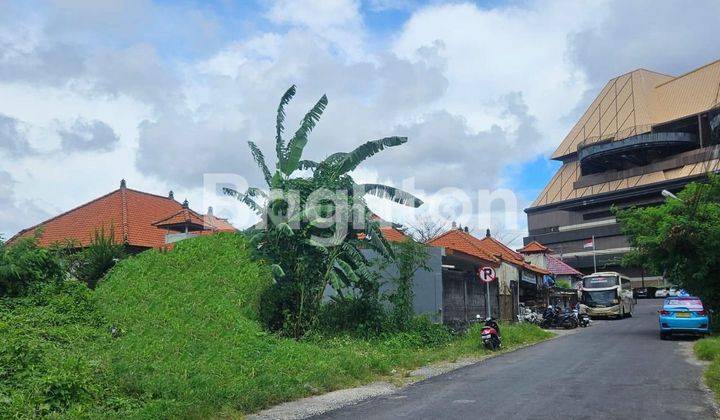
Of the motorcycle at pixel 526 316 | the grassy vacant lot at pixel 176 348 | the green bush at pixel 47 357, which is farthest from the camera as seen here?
the motorcycle at pixel 526 316

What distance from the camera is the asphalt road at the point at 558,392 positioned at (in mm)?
9281

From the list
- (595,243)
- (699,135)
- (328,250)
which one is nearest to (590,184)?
(595,243)

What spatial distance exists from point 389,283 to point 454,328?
12.9 feet

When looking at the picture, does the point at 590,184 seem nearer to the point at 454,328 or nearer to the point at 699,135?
the point at 699,135

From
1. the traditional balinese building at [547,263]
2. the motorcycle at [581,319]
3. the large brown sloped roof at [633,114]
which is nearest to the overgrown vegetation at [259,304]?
the motorcycle at [581,319]

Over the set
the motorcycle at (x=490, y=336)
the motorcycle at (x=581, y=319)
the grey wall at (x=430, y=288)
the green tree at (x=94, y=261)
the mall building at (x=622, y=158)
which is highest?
the mall building at (x=622, y=158)

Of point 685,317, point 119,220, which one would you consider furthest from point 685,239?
point 119,220

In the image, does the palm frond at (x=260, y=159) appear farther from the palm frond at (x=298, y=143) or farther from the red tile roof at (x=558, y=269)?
the red tile roof at (x=558, y=269)

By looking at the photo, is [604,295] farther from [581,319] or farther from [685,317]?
[685,317]

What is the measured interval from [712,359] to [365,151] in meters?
10.8

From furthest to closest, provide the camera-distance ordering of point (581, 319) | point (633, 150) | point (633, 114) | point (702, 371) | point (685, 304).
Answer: point (633, 114) < point (633, 150) < point (581, 319) < point (685, 304) < point (702, 371)

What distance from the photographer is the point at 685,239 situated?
2320 cm

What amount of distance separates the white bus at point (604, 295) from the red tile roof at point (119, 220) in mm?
25341

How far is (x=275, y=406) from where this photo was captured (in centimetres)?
1030
